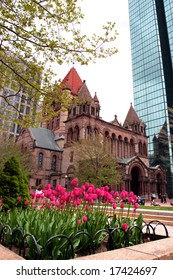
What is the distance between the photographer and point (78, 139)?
39.7m

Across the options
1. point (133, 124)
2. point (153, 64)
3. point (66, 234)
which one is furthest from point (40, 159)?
point (153, 64)

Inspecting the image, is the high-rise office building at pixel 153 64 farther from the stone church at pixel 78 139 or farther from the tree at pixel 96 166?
the tree at pixel 96 166

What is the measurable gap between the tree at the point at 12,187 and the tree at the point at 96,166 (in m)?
17.9

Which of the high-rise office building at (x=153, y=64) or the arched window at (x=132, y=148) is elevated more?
the high-rise office building at (x=153, y=64)

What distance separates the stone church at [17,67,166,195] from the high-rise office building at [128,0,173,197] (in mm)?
29727

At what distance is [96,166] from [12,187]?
20.6 metres

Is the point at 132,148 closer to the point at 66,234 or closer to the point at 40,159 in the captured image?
the point at 40,159

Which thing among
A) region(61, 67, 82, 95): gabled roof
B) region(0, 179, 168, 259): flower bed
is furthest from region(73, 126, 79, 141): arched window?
region(0, 179, 168, 259): flower bed

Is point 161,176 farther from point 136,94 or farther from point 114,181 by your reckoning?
point 136,94

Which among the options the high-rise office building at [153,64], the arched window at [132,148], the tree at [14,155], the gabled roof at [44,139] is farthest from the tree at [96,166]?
the high-rise office building at [153,64]

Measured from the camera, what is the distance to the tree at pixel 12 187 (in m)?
8.63

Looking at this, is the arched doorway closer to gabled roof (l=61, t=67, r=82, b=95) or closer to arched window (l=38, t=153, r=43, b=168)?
arched window (l=38, t=153, r=43, b=168)
